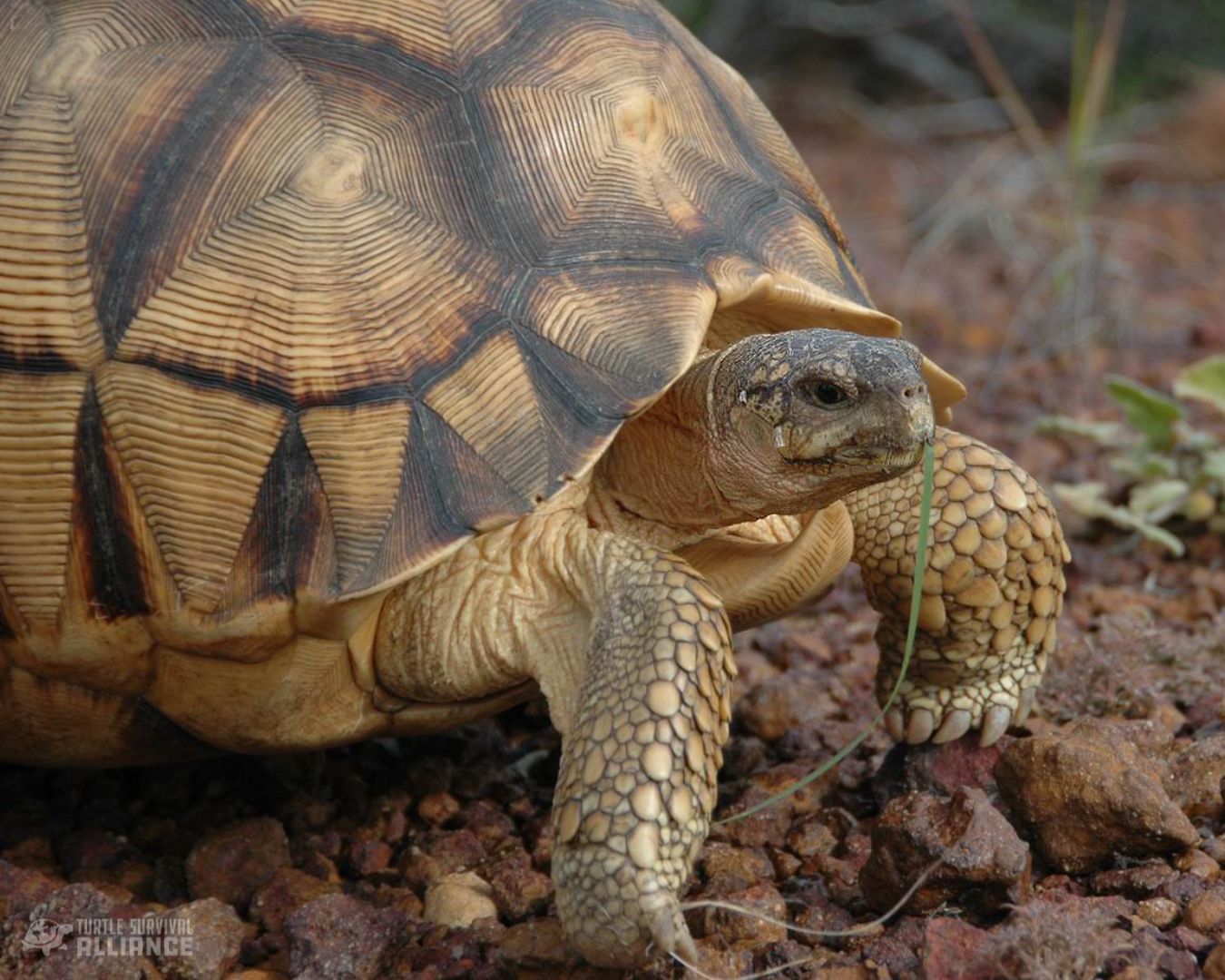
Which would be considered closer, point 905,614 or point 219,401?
point 219,401

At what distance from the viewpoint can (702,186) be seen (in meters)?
2.78

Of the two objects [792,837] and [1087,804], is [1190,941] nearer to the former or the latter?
[1087,804]

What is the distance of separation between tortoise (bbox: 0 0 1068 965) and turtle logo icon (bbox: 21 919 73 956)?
46 centimetres

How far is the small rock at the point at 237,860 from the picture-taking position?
2.74 metres

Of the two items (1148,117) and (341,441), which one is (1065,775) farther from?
(1148,117)

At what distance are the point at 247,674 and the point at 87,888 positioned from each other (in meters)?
0.44

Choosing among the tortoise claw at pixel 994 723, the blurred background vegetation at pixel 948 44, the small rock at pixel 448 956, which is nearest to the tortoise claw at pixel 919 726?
the tortoise claw at pixel 994 723

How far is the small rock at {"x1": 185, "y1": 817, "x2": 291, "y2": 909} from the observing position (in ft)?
8.98

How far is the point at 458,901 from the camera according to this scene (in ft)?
8.49

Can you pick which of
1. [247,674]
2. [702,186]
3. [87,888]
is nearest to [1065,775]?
[702,186]

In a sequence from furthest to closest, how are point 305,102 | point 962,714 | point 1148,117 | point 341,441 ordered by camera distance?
Result: point 1148,117
point 962,714
point 305,102
point 341,441

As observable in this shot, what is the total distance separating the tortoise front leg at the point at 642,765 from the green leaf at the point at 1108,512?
2.01 m

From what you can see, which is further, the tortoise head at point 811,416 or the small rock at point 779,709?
the small rock at point 779,709

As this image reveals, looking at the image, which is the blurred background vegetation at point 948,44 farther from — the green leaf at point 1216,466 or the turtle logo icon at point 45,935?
the turtle logo icon at point 45,935
